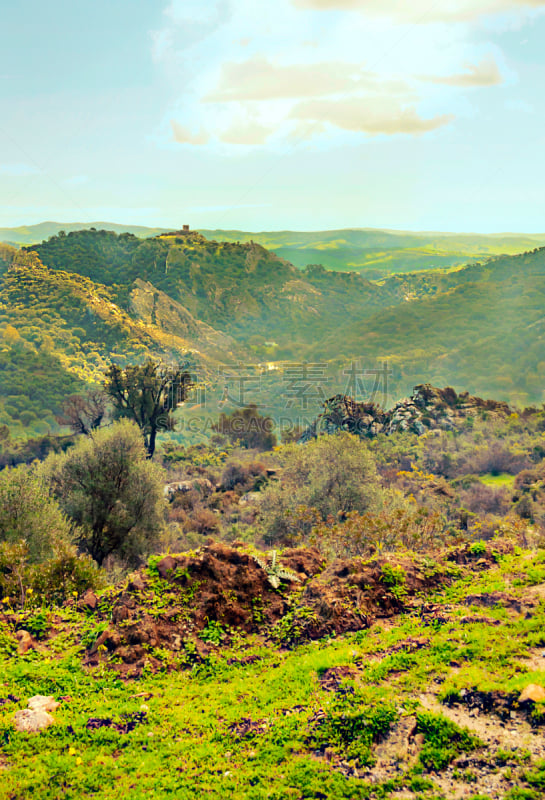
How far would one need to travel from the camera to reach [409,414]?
176ft

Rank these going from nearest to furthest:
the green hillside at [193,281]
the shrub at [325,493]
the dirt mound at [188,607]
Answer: the dirt mound at [188,607]
the shrub at [325,493]
the green hillside at [193,281]

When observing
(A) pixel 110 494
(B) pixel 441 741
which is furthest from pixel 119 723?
(A) pixel 110 494

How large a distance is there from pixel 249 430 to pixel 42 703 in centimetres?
5957

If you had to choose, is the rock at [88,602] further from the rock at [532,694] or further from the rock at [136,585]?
the rock at [532,694]

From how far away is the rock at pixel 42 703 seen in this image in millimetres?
6889

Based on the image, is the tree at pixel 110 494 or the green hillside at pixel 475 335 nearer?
the tree at pixel 110 494

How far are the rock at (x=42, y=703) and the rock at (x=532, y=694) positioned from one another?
19.5 ft

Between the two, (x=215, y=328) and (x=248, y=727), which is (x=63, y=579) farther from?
(x=215, y=328)

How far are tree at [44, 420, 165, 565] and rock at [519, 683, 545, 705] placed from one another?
16.7m

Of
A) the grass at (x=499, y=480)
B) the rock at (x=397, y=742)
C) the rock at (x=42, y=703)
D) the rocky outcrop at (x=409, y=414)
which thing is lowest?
the grass at (x=499, y=480)

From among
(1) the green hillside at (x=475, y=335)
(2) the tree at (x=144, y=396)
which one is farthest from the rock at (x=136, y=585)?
(1) the green hillside at (x=475, y=335)

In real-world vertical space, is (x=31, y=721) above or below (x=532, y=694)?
below

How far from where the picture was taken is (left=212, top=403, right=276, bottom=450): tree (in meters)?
62.7

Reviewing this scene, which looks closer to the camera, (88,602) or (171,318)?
(88,602)
